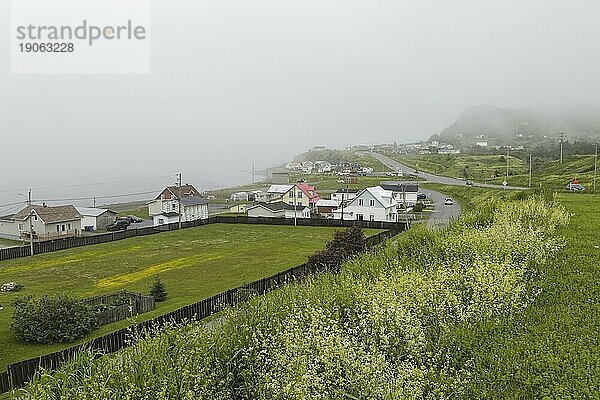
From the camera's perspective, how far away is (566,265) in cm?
1295

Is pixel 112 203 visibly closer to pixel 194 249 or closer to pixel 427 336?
pixel 194 249

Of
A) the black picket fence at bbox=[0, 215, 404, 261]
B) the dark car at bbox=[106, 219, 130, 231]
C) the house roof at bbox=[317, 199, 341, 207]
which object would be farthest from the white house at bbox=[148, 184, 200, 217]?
the house roof at bbox=[317, 199, 341, 207]

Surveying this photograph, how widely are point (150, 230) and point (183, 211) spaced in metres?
10.0

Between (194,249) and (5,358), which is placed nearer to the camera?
(5,358)

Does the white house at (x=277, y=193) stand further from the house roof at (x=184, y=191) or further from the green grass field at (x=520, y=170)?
the green grass field at (x=520, y=170)

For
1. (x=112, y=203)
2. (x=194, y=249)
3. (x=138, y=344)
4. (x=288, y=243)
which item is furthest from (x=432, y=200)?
(x=138, y=344)

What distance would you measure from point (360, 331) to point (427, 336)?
1.18 m

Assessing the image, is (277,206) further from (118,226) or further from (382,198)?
(118,226)

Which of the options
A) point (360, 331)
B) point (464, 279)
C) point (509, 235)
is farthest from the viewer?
point (509, 235)

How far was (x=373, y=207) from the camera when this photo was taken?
44156 mm

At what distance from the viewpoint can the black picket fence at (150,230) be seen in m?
30.2

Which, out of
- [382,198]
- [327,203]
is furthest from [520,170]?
[382,198]

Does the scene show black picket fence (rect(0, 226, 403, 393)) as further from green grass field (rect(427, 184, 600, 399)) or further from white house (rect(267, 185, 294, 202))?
white house (rect(267, 185, 294, 202))

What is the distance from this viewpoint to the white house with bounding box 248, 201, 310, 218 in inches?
→ 1893
